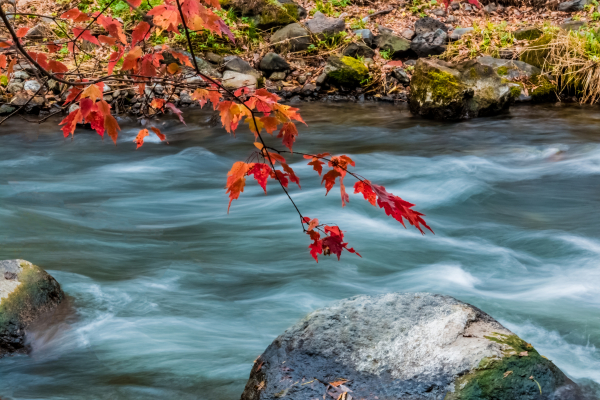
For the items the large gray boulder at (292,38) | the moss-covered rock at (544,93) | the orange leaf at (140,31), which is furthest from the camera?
the large gray boulder at (292,38)

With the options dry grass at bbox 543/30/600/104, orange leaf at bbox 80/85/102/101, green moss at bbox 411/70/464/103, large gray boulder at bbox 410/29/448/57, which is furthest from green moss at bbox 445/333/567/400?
large gray boulder at bbox 410/29/448/57

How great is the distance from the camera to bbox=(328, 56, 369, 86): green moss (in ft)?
34.8

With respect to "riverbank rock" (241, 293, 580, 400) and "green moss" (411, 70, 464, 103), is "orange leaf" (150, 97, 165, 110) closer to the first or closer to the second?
"riverbank rock" (241, 293, 580, 400)

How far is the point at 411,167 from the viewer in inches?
284

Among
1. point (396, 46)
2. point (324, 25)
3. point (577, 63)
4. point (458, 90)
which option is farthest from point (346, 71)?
point (577, 63)

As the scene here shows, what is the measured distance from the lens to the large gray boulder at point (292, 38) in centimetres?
1153

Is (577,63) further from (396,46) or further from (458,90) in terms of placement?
(396,46)

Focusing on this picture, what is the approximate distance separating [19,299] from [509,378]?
8.92 feet

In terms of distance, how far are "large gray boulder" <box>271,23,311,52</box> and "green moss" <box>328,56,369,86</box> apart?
1.30 metres

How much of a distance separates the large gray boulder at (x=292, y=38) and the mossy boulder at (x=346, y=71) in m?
1.26

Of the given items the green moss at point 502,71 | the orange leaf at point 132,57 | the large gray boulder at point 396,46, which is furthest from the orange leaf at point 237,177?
the large gray boulder at point 396,46

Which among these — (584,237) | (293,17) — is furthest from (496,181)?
(293,17)

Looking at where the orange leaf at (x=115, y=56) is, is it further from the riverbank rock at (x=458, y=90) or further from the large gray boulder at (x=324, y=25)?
the large gray boulder at (x=324, y=25)

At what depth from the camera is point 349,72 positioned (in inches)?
419
